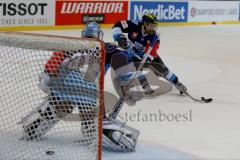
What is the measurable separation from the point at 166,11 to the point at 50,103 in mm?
8230

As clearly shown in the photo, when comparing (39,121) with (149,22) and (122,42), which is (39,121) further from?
(149,22)

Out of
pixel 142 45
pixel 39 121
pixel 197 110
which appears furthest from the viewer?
pixel 142 45

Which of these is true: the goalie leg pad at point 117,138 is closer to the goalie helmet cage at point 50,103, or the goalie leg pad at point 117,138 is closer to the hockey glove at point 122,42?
the goalie helmet cage at point 50,103

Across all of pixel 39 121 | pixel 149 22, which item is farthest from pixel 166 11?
pixel 39 121

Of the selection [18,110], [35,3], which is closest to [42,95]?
[18,110]

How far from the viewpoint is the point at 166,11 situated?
37.3 feet

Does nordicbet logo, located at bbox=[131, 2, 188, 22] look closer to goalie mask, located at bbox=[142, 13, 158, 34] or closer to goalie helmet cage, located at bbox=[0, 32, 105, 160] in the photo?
goalie mask, located at bbox=[142, 13, 158, 34]

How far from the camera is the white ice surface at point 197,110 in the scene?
3.70 m

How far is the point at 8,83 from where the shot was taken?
355cm

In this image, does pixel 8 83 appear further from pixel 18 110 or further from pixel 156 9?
pixel 156 9

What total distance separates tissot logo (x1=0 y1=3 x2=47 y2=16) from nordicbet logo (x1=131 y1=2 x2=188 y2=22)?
196cm

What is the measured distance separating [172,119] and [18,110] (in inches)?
54.5

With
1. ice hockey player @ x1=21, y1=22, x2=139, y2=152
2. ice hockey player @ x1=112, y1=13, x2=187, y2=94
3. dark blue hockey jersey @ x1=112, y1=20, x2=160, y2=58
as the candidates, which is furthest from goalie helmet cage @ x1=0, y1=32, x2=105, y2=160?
dark blue hockey jersey @ x1=112, y1=20, x2=160, y2=58

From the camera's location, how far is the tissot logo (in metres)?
9.13
